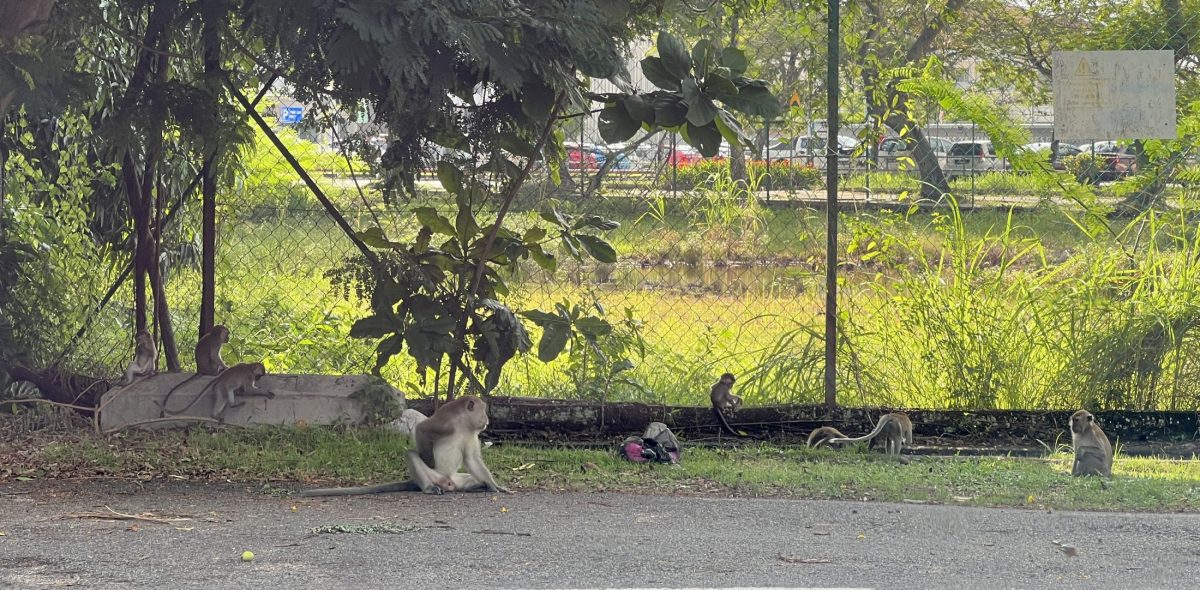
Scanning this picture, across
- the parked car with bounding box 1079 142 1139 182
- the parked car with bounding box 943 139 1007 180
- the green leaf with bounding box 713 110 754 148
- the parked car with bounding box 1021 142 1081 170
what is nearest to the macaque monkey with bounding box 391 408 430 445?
the green leaf with bounding box 713 110 754 148

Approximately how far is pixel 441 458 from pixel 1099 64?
4.27m

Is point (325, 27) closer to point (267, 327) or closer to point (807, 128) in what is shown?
point (807, 128)

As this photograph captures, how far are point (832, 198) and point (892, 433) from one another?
132 cm

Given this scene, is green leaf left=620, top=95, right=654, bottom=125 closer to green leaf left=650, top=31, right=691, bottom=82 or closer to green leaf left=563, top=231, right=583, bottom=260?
green leaf left=650, top=31, right=691, bottom=82

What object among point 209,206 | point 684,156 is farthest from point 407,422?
point 684,156

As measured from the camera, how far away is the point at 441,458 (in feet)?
19.5

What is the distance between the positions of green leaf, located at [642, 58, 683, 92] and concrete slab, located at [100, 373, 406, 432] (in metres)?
2.43

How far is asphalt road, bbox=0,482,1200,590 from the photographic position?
454cm

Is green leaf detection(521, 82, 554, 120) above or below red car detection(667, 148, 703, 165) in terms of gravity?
below

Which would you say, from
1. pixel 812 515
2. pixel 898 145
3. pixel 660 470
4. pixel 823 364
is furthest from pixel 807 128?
pixel 812 515

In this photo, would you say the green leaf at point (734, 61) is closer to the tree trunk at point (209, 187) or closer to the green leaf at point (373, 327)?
the green leaf at point (373, 327)

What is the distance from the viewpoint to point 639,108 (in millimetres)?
5824

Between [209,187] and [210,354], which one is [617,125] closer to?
[209,187]

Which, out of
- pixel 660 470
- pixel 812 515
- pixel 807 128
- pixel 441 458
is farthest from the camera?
pixel 807 128
